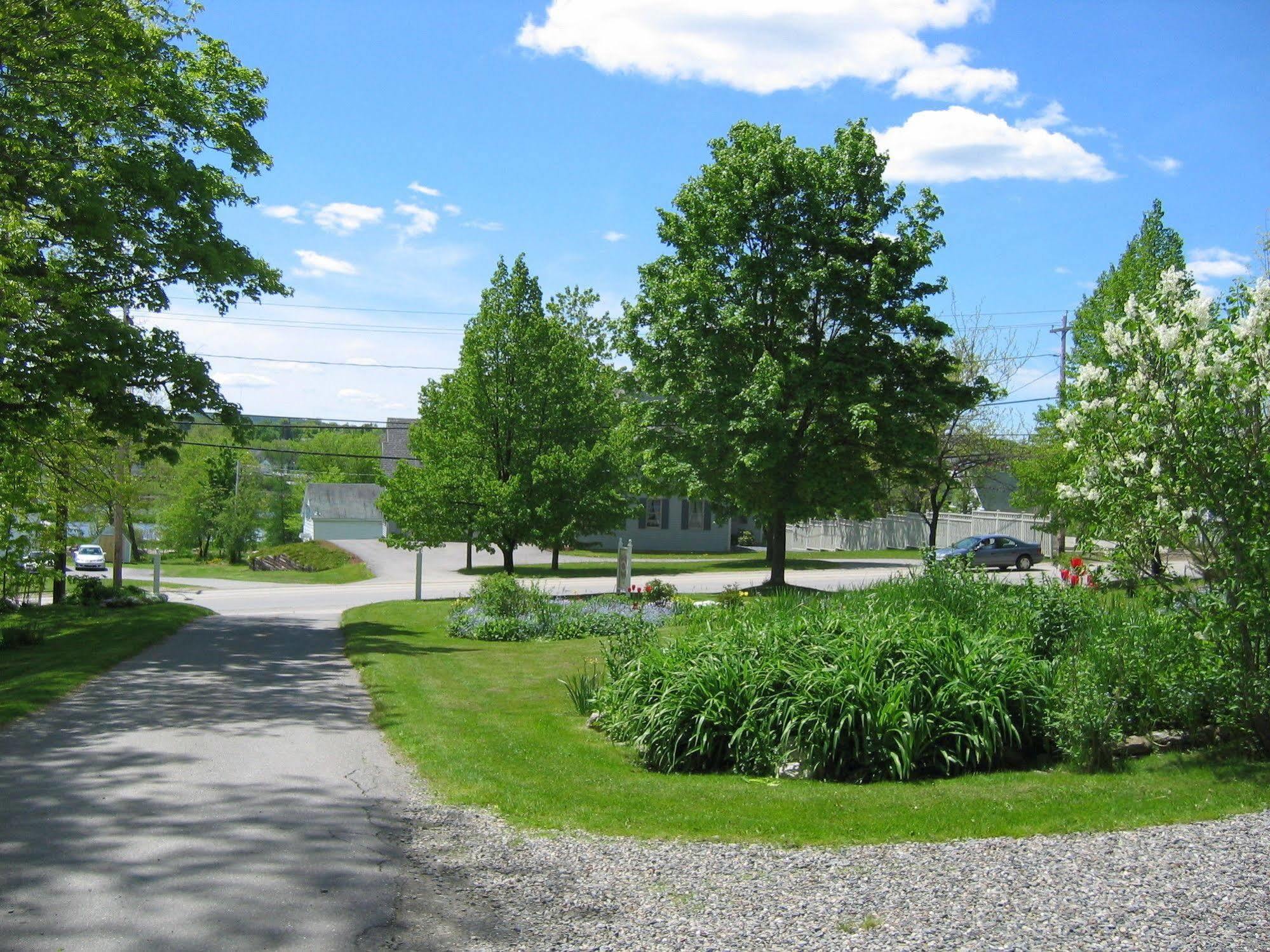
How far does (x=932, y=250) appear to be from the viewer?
2406cm

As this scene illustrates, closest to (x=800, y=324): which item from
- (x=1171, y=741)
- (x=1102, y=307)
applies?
(x=1102, y=307)

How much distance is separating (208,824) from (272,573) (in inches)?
1769

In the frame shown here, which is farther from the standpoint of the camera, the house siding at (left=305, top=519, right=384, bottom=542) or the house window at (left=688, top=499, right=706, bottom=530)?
the house siding at (left=305, top=519, right=384, bottom=542)

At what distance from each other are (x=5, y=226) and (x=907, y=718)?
15564 millimetres

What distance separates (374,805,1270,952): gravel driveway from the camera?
463 cm

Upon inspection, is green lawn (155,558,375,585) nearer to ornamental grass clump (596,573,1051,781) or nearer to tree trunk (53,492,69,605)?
tree trunk (53,492,69,605)

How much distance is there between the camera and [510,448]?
30.2 m

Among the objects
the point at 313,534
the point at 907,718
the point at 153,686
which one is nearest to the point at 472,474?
the point at 153,686

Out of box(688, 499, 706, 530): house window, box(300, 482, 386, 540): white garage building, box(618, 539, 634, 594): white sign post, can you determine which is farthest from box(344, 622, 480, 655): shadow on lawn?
box(300, 482, 386, 540): white garage building

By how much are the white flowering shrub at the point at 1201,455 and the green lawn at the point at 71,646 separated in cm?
1007

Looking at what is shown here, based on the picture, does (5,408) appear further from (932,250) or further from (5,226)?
(932,250)

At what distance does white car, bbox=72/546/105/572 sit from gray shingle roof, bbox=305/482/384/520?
40.6ft

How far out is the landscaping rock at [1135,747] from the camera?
805 centimetres

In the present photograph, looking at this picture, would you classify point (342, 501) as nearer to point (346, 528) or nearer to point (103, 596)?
point (346, 528)
